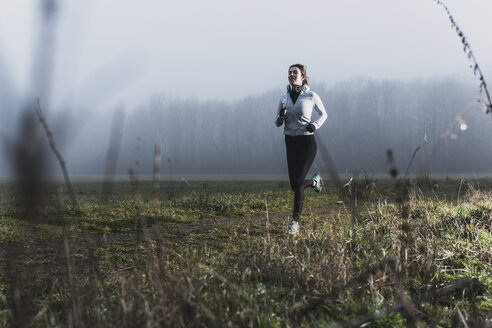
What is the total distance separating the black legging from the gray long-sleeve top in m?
0.13

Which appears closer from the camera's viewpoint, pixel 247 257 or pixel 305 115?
pixel 247 257

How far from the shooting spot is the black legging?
5.96 metres

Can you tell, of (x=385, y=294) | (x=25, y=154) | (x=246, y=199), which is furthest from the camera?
(x=246, y=199)

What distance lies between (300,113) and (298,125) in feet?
0.62

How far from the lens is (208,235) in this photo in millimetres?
5949

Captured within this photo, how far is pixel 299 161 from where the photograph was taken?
19.7 feet

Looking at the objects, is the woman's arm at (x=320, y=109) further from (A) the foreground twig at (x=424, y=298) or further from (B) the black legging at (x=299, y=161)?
(A) the foreground twig at (x=424, y=298)

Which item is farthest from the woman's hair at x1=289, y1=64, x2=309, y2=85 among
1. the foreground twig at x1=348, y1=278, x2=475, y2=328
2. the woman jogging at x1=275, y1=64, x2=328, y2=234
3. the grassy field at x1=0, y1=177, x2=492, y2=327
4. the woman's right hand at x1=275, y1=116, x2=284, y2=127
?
the foreground twig at x1=348, y1=278, x2=475, y2=328

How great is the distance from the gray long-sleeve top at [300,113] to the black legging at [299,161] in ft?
0.44

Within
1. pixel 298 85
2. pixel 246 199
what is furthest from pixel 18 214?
pixel 246 199

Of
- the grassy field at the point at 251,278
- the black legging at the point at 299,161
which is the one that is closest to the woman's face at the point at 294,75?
the black legging at the point at 299,161

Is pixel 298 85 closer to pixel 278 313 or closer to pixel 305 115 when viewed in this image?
pixel 305 115

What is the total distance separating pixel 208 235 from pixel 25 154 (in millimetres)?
5424

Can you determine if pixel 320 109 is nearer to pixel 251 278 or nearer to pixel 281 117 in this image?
pixel 281 117
